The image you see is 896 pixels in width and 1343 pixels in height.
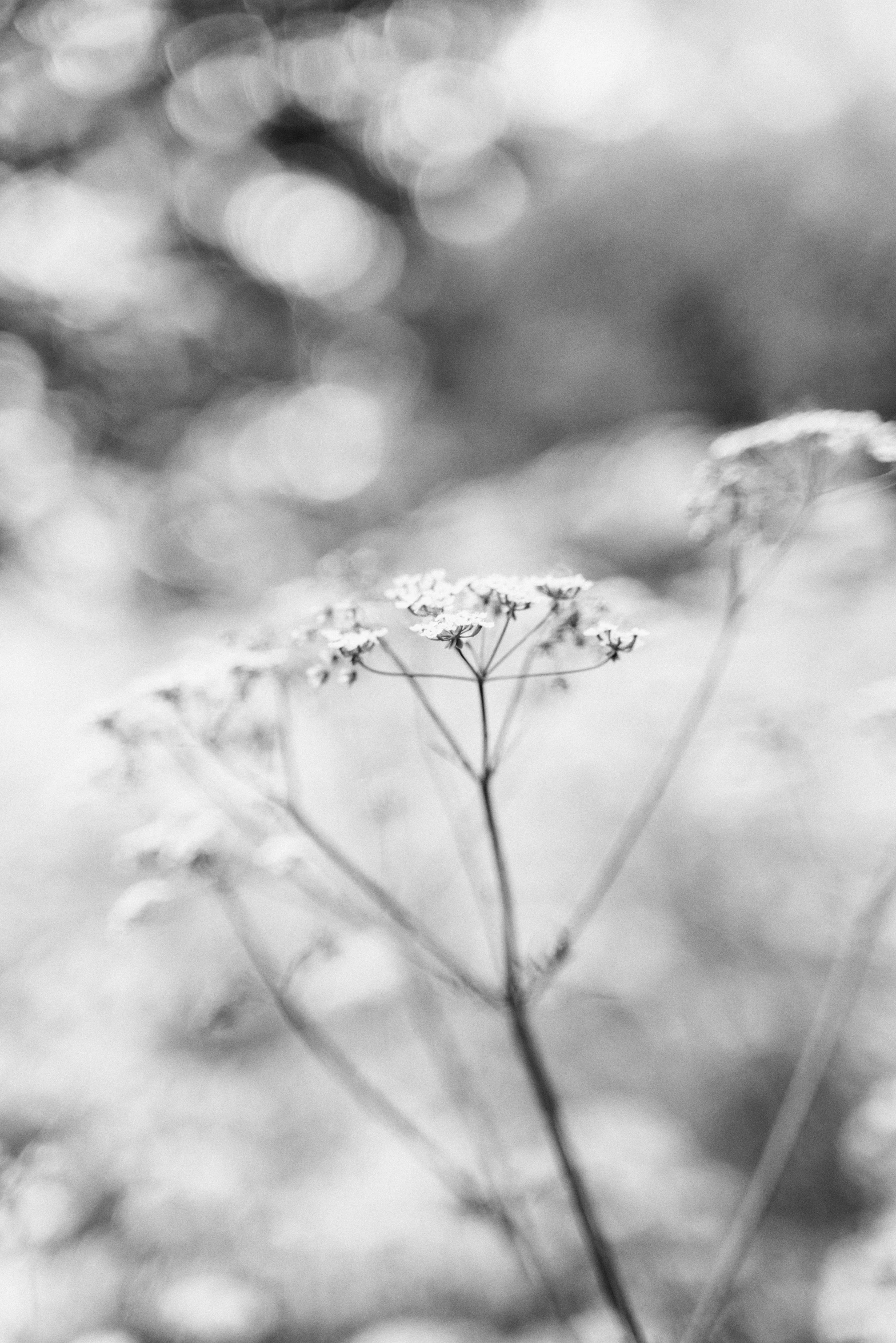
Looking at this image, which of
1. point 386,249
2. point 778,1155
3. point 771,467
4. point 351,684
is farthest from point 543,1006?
point 386,249

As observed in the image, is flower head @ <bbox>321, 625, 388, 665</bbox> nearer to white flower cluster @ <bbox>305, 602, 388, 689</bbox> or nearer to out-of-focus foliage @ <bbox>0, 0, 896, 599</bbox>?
white flower cluster @ <bbox>305, 602, 388, 689</bbox>

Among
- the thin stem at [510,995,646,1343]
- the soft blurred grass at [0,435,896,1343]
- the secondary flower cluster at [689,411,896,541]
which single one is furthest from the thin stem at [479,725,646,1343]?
the secondary flower cluster at [689,411,896,541]

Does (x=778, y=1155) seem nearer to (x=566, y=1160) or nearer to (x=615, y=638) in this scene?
(x=566, y=1160)

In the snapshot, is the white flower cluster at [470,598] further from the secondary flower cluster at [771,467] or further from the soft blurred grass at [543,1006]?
the soft blurred grass at [543,1006]

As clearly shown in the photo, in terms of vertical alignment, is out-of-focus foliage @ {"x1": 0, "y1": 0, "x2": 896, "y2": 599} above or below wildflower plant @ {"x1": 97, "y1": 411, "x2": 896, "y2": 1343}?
above

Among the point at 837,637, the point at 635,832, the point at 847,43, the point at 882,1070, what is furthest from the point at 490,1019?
the point at 847,43

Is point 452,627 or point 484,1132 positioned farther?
point 484,1132
